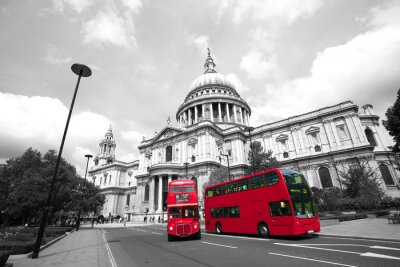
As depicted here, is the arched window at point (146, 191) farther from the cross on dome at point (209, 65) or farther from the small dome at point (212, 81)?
the cross on dome at point (209, 65)

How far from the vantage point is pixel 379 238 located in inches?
387

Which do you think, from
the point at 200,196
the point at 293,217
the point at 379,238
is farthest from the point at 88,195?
the point at 379,238

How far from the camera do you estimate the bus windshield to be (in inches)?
457

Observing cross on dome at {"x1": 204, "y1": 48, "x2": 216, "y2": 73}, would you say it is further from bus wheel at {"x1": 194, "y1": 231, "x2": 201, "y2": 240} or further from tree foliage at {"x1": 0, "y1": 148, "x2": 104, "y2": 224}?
bus wheel at {"x1": 194, "y1": 231, "x2": 201, "y2": 240}

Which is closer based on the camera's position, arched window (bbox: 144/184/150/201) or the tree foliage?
the tree foliage

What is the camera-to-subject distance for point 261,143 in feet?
152

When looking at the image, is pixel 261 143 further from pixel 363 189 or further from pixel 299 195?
pixel 299 195

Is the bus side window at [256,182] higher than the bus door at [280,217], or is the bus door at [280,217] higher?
the bus side window at [256,182]

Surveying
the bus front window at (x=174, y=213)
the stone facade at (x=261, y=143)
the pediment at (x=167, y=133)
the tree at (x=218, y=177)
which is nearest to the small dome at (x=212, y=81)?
the stone facade at (x=261, y=143)

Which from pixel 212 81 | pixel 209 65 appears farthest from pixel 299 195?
pixel 209 65

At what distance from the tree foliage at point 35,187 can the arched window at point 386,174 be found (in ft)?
166

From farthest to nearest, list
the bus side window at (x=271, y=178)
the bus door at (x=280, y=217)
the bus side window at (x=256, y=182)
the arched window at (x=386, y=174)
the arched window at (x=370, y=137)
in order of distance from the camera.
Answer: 1. the arched window at (x=370, y=137)
2. the arched window at (x=386, y=174)
3. the bus side window at (x=256, y=182)
4. the bus side window at (x=271, y=178)
5. the bus door at (x=280, y=217)

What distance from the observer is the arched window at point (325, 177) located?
3556 cm

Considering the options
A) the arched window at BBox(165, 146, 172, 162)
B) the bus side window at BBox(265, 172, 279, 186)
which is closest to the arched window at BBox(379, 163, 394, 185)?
the bus side window at BBox(265, 172, 279, 186)
